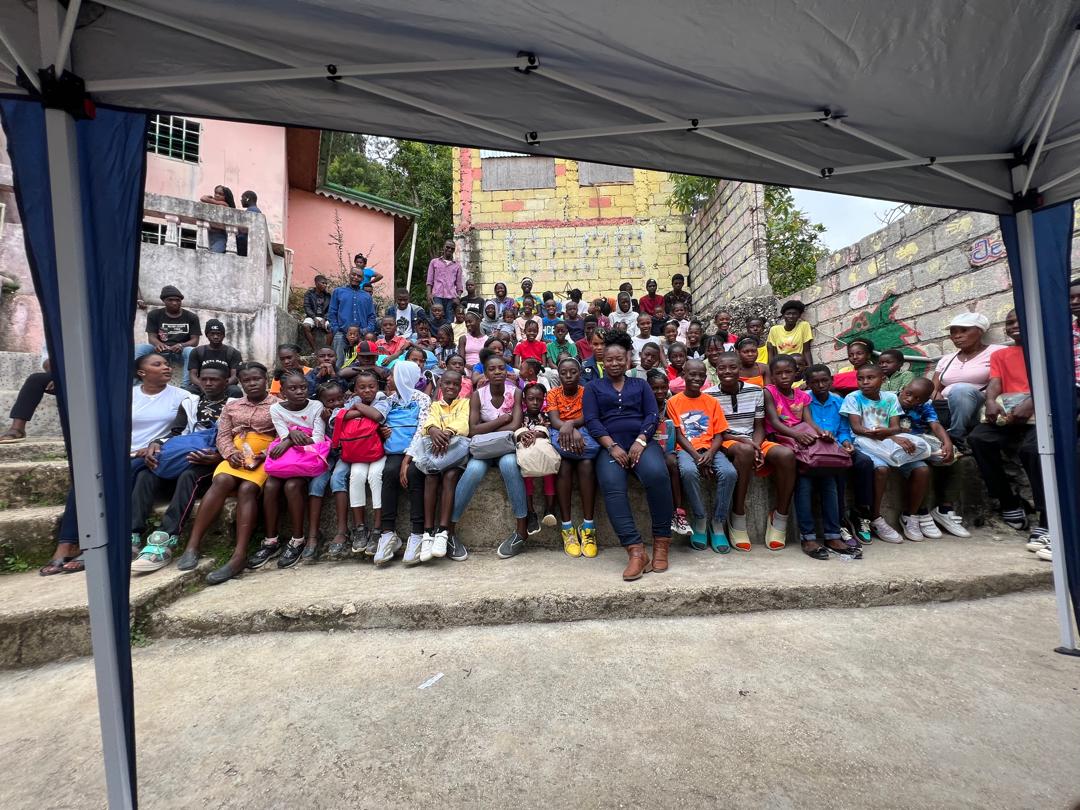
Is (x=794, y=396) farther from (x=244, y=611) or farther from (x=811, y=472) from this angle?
(x=244, y=611)

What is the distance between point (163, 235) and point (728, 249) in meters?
9.25

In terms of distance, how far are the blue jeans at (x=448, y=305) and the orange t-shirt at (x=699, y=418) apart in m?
6.42

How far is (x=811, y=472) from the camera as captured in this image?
11.9 ft

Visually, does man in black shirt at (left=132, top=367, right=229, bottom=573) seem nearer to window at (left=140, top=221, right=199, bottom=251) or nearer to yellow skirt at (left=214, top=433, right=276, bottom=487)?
yellow skirt at (left=214, top=433, right=276, bottom=487)

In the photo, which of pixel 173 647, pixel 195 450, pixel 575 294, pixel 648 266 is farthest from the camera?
pixel 648 266

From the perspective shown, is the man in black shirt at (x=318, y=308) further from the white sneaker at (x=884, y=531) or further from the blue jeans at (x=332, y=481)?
the white sneaker at (x=884, y=531)

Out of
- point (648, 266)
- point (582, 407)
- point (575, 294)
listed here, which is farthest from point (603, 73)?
point (648, 266)

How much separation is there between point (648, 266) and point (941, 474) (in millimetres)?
8483

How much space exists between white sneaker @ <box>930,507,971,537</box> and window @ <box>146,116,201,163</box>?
41.0 feet

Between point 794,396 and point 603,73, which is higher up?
point 603,73

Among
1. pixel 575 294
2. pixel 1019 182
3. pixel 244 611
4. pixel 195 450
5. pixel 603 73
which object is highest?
pixel 575 294

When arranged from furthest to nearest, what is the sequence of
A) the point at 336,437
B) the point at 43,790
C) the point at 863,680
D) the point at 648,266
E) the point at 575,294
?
the point at 648,266 → the point at 575,294 → the point at 336,437 → the point at 863,680 → the point at 43,790

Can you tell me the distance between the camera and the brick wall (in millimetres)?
11539

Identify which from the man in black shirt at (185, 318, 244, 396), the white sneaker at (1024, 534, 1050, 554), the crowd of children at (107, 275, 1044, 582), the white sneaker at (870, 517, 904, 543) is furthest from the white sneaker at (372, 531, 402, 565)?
the white sneaker at (1024, 534, 1050, 554)
